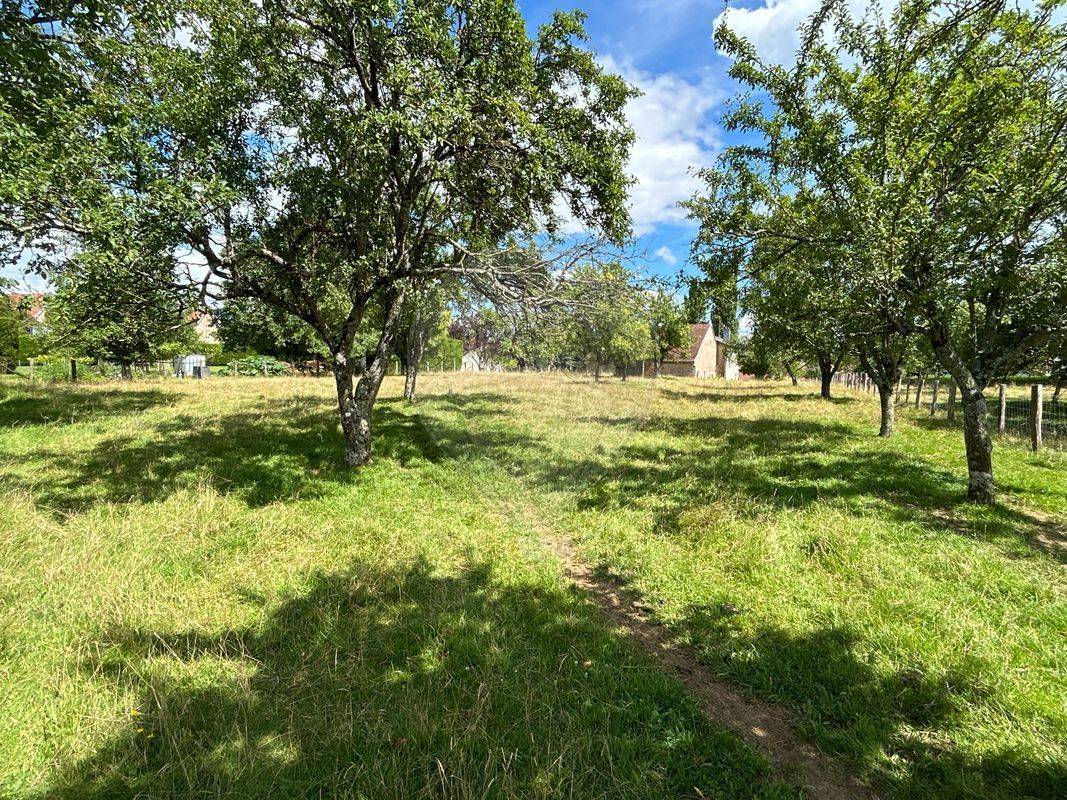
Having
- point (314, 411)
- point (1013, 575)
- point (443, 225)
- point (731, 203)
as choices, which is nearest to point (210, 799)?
point (1013, 575)

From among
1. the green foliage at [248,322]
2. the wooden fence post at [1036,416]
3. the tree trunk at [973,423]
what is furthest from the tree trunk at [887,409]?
the green foliage at [248,322]

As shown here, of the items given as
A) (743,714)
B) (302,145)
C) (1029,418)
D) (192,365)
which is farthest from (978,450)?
(192,365)

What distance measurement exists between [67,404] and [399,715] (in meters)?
16.5

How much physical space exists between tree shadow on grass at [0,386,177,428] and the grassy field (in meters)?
2.20

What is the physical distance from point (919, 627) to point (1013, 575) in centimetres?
217

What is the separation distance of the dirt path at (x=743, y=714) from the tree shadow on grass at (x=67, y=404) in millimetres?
15052

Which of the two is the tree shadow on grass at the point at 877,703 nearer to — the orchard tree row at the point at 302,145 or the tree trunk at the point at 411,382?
the orchard tree row at the point at 302,145

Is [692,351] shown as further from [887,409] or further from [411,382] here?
[411,382]

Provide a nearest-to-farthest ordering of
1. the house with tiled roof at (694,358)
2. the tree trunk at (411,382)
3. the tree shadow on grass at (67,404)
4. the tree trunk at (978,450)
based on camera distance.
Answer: the tree trunk at (978,450)
the tree shadow on grass at (67,404)
the tree trunk at (411,382)
the house with tiled roof at (694,358)

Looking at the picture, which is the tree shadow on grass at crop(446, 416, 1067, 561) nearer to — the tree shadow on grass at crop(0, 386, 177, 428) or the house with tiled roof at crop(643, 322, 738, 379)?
the tree shadow on grass at crop(0, 386, 177, 428)

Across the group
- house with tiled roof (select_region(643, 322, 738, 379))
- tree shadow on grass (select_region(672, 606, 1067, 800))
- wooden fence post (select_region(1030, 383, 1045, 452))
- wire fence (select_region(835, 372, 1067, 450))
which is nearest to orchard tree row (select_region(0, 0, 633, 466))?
tree shadow on grass (select_region(672, 606, 1067, 800))

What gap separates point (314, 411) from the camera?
15.9 meters

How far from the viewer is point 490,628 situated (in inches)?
176

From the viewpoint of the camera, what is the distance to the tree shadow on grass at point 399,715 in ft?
9.26
